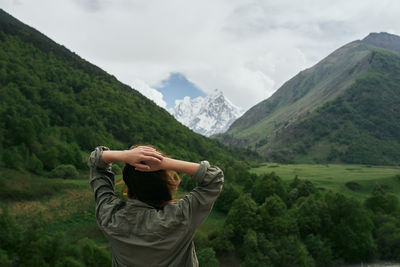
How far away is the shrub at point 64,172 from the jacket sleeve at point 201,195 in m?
64.3

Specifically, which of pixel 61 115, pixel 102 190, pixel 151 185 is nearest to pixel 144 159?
pixel 151 185

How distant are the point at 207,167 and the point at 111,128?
126926mm

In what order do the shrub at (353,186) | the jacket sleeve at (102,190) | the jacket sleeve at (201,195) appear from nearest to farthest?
the jacket sleeve at (201,195) → the jacket sleeve at (102,190) → the shrub at (353,186)

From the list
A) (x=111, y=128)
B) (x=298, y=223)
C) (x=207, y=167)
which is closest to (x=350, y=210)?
(x=298, y=223)

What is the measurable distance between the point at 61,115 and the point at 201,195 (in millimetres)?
116776

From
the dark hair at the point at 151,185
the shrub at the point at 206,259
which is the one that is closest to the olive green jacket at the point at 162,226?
the dark hair at the point at 151,185

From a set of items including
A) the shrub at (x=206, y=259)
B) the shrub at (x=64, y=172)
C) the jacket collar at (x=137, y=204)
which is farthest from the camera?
the shrub at (x=64, y=172)

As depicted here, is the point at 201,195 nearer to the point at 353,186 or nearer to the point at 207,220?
the point at 207,220

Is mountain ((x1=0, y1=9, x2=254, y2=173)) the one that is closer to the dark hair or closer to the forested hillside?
the forested hillside

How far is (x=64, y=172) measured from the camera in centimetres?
6053

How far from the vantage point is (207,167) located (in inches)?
147

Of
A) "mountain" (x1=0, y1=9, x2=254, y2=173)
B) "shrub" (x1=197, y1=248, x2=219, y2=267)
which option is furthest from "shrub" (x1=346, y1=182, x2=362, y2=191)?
"shrub" (x1=197, y1=248, x2=219, y2=267)

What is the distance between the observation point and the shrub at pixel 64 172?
59.8m

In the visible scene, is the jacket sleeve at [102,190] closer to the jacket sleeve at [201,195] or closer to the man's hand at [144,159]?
the man's hand at [144,159]
